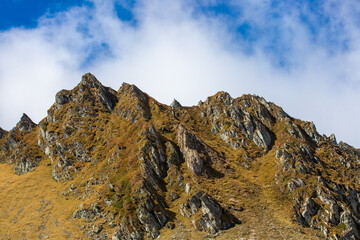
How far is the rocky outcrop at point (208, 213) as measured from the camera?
69.2 m

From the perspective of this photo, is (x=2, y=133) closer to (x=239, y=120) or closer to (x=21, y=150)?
(x=21, y=150)

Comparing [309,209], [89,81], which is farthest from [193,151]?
[89,81]

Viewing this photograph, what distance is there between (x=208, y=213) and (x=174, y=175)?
24.6 m

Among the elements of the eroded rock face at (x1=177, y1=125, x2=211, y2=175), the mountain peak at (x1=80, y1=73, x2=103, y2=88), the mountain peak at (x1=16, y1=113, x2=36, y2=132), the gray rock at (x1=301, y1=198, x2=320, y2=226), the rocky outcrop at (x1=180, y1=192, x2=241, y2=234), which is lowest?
the gray rock at (x1=301, y1=198, x2=320, y2=226)

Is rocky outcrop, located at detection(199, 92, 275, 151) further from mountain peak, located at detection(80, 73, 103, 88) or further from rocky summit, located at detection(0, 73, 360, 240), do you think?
mountain peak, located at detection(80, 73, 103, 88)

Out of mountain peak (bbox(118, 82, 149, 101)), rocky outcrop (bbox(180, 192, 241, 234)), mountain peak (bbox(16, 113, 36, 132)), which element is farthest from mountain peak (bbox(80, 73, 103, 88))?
rocky outcrop (bbox(180, 192, 241, 234))

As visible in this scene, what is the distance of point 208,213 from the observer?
71.5 metres

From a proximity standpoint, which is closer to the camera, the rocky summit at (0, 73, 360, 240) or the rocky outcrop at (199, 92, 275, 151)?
the rocky summit at (0, 73, 360, 240)

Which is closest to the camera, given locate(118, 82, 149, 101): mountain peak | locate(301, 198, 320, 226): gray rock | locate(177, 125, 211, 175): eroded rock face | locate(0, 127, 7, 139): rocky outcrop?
locate(301, 198, 320, 226): gray rock

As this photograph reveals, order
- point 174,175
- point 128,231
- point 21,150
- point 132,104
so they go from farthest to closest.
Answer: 1. point 132,104
2. point 21,150
3. point 174,175
4. point 128,231

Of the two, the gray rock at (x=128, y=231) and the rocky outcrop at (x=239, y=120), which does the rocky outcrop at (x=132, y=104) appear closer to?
the rocky outcrop at (x=239, y=120)

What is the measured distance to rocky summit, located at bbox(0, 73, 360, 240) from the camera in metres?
71.7

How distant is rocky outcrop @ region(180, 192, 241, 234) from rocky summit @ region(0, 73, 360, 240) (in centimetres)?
31

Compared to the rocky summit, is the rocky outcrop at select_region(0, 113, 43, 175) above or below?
above
